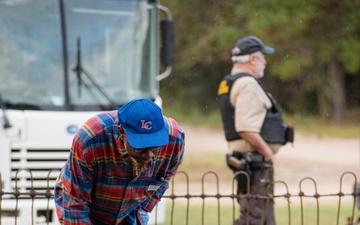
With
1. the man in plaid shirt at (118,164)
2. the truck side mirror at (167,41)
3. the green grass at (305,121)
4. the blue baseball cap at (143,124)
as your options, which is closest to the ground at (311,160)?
the green grass at (305,121)

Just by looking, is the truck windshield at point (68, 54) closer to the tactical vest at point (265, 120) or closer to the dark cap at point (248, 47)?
the tactical vest at point (265, 120)

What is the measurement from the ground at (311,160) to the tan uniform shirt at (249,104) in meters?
8.38

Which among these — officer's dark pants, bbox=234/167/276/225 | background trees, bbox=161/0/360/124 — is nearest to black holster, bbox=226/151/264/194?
officer's dark pants, bbox=234/167/276/225

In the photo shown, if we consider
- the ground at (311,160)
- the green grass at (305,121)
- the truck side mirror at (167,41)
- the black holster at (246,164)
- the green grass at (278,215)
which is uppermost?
the truck side mirror at (167,41)

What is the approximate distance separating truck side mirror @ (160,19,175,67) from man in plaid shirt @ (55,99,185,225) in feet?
16.8

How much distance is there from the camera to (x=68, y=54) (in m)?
9.30

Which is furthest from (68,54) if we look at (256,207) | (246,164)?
(256,207)

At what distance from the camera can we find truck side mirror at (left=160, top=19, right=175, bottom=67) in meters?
9.73

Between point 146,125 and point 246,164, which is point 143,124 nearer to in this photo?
point 146,125

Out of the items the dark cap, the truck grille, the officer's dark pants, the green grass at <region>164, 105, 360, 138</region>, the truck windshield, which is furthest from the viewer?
the green grass at <region>164, 105, 360, 138</region>

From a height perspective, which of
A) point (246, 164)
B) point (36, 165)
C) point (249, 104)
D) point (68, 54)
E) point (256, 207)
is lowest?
point (256, 207)

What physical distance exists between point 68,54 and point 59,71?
20 centimetres

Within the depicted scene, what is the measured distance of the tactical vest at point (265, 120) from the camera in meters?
8.00

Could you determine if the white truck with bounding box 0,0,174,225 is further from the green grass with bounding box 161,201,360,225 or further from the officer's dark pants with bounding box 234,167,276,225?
the green grass with bounding box 161,201,360,225
